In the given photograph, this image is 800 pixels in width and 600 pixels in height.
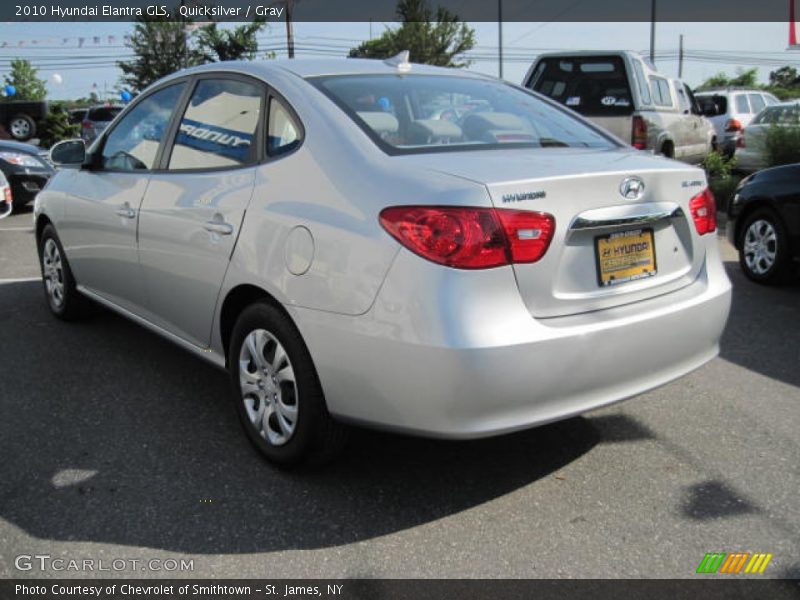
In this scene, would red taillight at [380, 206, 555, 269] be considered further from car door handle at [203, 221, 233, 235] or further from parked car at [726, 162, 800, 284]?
parked car at [726, 162, 800, 284]

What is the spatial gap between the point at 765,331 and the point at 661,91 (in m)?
7.10

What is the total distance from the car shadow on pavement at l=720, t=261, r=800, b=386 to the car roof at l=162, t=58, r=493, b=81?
2.32 m

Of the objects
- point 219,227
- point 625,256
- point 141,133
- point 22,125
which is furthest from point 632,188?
point 22,125

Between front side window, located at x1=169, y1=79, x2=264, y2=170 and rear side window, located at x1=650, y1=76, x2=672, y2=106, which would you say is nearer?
front side window, located at x1=169, y1=79, x2=264, y2=170

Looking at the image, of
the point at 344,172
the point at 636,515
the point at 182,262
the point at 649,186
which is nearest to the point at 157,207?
the point at 182,262

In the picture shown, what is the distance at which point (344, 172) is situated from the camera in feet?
9.46

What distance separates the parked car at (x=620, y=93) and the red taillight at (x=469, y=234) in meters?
7.80

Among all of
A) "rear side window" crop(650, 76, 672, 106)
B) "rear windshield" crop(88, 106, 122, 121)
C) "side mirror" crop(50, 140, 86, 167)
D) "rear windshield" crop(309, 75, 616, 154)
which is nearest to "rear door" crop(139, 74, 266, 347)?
"rear windshield" crop(309, 75, 616, 154)

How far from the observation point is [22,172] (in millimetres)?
11828

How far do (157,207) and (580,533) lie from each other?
2.45m

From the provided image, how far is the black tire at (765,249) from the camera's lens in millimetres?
6457

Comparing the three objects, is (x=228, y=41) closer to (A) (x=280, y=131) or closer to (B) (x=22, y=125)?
(B) (x=22, y=125)

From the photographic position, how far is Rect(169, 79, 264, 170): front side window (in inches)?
136

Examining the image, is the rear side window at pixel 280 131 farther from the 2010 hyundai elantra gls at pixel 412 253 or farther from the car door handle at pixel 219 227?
the car door handle at pixel 219 227
